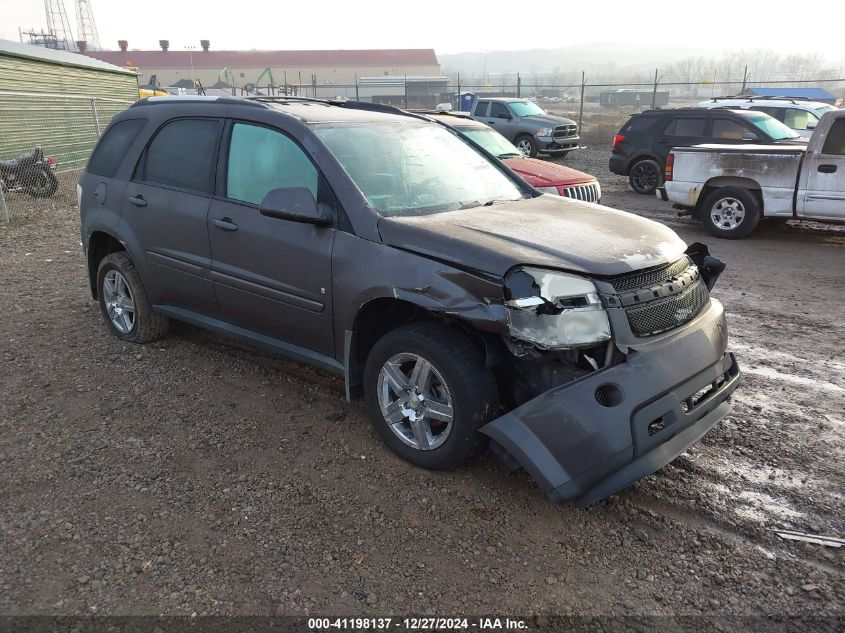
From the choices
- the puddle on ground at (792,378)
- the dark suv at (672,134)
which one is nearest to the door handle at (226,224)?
the puddle on ground at (792,378)

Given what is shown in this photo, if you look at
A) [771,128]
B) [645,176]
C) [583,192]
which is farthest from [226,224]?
[645,176]

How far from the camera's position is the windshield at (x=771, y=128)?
461 inches

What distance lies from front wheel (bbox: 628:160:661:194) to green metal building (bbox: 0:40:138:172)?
11.8 m

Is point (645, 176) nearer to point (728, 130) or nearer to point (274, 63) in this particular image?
point (728, 130)

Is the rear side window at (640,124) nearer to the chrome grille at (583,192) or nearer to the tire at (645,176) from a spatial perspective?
the tire at (645,176)

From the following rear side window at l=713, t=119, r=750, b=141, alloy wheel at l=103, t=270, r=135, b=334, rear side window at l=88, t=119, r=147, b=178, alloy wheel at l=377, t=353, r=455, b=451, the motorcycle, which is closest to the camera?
alloy wheel at l=377, t=353, r=455, b=451

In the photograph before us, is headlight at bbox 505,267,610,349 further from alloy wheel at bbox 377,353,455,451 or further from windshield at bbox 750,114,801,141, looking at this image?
windshield at bbox 750,114,801,141

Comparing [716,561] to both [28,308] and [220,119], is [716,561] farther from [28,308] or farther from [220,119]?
[28,308]

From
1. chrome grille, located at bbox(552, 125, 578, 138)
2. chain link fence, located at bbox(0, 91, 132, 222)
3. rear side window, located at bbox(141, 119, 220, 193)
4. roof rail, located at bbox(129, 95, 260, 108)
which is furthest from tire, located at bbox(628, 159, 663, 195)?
rear side window, located at bbox(141, 119, 220, 193)

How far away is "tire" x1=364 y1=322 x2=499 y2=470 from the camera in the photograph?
3.07 metres

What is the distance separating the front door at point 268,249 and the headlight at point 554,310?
1.14 m

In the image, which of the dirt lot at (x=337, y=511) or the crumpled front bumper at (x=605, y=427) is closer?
the dirt lot at (x=337, y=511)

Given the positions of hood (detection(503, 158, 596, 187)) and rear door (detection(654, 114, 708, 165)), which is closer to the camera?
hood (detection(503, 158, 596, 187))

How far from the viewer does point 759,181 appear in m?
8.93
